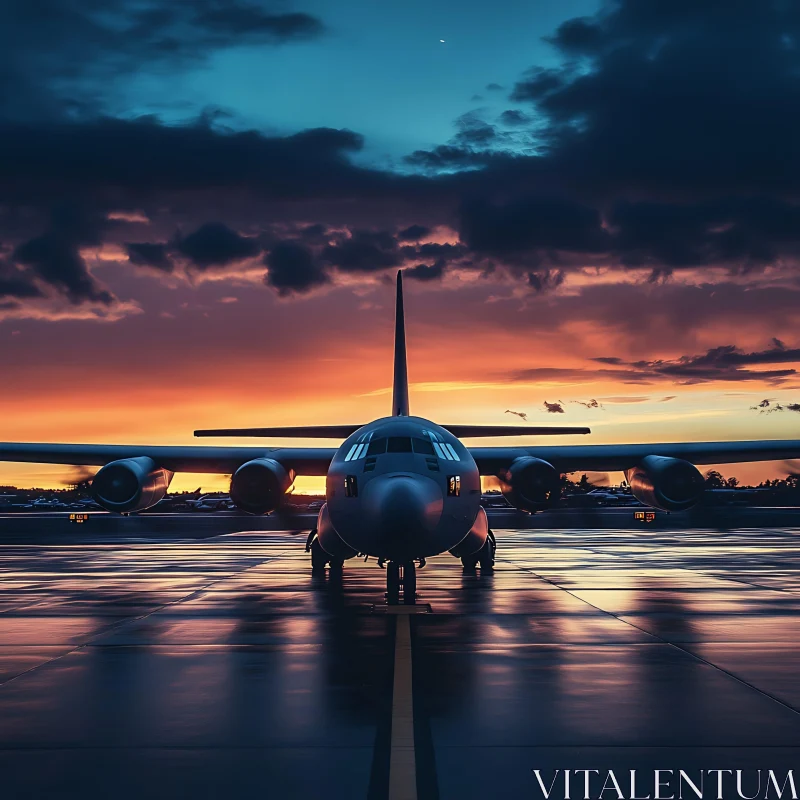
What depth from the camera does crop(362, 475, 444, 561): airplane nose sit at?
14.4m

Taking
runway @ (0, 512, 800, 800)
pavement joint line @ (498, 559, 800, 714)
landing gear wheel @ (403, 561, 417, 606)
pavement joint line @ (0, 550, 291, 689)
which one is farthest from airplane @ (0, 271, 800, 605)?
pavement joint line @ (498, 559, 800, 714)

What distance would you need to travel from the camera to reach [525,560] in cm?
2988

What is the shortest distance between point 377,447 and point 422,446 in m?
0.78

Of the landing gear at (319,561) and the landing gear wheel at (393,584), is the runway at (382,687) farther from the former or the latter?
the landing gear at (319,561)

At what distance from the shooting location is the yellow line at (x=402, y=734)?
6.54 m

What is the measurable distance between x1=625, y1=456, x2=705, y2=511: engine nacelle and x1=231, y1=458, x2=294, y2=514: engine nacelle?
409 inches

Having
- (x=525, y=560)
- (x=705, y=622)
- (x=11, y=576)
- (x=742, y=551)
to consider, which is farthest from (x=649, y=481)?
(x=11, y=576)

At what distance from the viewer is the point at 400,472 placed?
15.8 metres

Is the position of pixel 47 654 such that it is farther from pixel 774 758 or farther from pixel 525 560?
pixel 525 560

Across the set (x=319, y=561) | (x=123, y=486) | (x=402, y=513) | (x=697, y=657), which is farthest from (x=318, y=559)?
(x=697, y=657)

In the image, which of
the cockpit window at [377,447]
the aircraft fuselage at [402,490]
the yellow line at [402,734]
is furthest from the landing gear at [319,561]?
the yellow line at [402,734]

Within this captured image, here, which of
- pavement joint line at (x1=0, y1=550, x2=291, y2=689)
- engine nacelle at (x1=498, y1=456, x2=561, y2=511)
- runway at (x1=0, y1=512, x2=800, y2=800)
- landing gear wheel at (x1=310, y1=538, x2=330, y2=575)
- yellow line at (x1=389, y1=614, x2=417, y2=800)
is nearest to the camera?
yellow line at (x1=389, y1=614, x2=417, y2=800)

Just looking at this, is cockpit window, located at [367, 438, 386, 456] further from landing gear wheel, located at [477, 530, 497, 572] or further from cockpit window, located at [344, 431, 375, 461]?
landing gear wheel, located at [477, 530, 497, 572]

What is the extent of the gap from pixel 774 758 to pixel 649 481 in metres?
20.5
